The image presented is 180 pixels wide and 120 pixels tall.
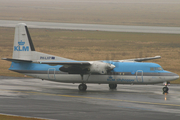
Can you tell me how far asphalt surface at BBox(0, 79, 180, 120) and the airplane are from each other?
1.13m

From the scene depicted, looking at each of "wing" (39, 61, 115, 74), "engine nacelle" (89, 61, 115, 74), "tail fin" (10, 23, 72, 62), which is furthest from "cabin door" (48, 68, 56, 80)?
"engine nacelle" (89, 61, 115, 74)

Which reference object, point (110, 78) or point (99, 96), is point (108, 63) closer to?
point (110, 78)

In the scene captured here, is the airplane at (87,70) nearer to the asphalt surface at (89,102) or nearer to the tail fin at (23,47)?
the tail fin at (23,47)

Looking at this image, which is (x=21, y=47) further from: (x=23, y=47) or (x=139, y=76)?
(x=139, y=76)

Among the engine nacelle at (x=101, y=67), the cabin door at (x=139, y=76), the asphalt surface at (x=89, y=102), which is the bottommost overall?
the asphalt surface at (x=89, y=102)

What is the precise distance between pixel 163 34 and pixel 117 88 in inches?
2197

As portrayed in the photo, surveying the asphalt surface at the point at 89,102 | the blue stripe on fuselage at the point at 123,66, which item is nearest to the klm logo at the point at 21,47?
the blue stripe on fuselage at the point at 123,66

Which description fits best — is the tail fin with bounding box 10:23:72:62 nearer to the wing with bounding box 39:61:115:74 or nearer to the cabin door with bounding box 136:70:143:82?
the wing with bounding box 39:61:115:74

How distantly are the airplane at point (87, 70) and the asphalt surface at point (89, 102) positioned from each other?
1126mm

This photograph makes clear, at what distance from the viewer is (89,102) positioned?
2300 centimetres

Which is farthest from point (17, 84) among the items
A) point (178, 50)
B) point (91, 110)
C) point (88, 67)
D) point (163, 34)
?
point (163, 34)

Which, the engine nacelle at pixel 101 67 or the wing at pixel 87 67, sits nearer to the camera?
the wing at pixel 87 67

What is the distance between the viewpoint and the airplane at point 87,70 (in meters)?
27.3

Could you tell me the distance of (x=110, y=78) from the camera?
93.2 ft
